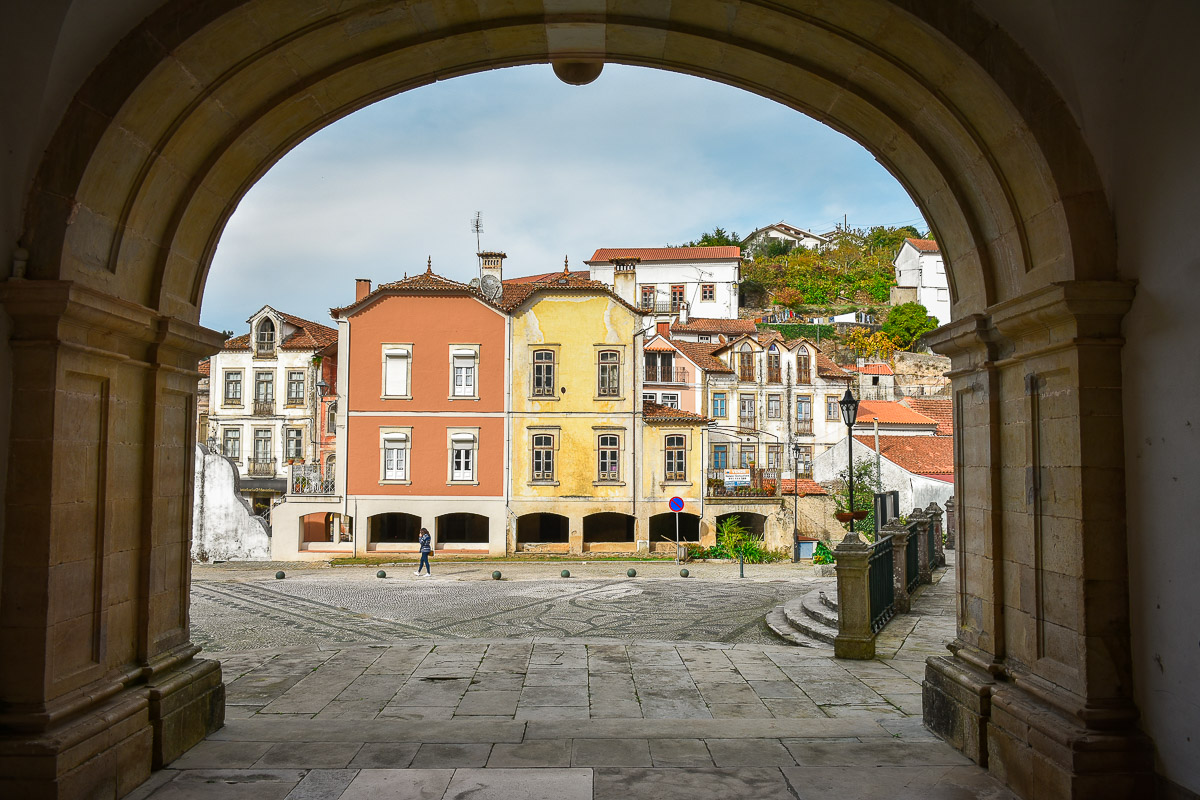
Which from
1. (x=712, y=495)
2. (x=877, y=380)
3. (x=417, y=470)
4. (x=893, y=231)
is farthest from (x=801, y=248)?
(x=417, y=470)

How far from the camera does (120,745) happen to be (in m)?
4.90

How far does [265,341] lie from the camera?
34688 mm

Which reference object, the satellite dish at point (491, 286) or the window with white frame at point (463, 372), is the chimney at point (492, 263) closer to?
the satellite dish at point (491, 286)

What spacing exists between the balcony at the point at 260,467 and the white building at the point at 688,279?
27.1 meters

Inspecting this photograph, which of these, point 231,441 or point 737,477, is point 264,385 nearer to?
point 231,441

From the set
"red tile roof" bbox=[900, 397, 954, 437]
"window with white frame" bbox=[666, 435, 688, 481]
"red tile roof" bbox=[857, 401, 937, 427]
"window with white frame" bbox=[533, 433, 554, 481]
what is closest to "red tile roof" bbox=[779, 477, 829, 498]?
"window with white frame" bbox=[666, 435, 688, 481]

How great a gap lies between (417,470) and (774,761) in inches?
929

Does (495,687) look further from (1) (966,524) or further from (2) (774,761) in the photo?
(1) (966,524)

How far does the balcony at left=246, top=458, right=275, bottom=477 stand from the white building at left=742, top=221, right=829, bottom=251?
176 ft

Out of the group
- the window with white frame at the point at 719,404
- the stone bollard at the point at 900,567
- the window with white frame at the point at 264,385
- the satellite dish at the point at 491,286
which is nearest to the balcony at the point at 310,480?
the window with white frame at the point at 264,385

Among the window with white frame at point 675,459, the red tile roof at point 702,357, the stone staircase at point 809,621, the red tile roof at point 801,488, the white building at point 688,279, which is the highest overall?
the white building at point 688,279

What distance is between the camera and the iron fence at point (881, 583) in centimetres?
964

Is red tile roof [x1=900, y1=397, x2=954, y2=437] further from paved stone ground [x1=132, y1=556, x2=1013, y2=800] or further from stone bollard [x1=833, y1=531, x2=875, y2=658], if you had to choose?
stone bollard [x1=833, y1=531, x2=875, y2=658]

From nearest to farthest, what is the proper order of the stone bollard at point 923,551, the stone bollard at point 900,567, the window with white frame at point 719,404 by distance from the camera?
the stone bollard at point 900,567, the stone bollard at point 923,551, the window with white frame at point 719,404
